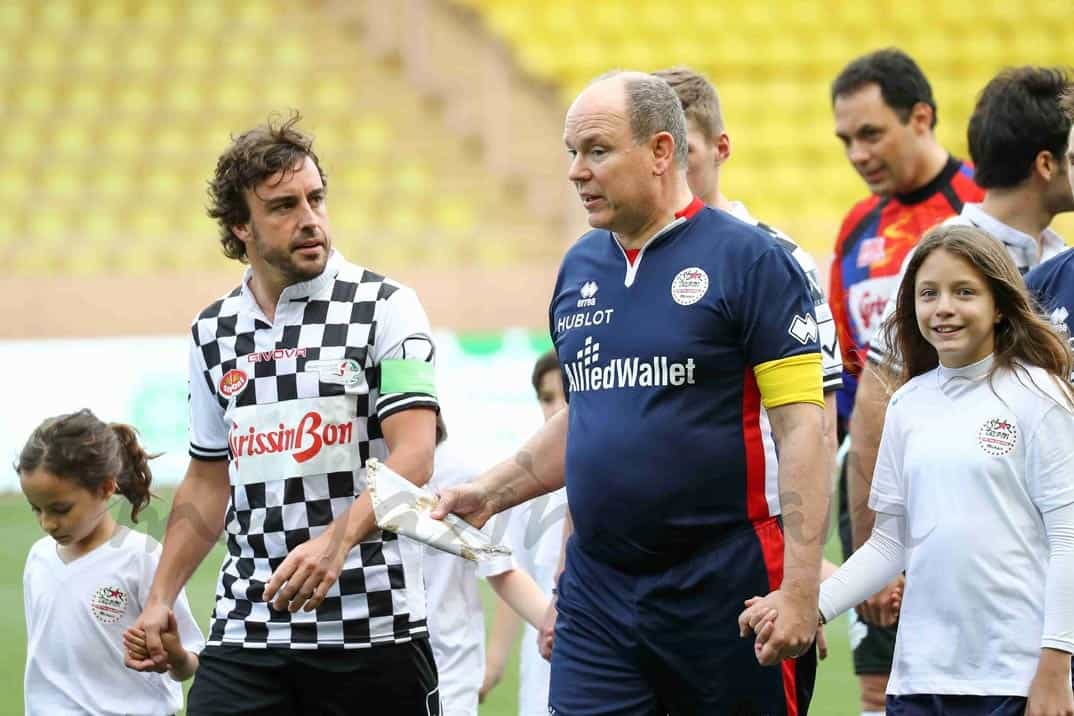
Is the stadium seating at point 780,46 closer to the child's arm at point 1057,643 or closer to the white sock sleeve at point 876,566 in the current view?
the white sock sleeve at point 876,566

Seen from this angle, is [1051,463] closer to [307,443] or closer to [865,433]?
[865,433]

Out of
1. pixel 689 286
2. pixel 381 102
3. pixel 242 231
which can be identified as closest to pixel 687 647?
pixel 689 286

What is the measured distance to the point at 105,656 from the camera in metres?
4.75

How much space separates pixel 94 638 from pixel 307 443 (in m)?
1.13

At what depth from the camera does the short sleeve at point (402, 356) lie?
408 centimetres

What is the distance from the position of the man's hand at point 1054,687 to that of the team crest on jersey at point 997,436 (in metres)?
0.43

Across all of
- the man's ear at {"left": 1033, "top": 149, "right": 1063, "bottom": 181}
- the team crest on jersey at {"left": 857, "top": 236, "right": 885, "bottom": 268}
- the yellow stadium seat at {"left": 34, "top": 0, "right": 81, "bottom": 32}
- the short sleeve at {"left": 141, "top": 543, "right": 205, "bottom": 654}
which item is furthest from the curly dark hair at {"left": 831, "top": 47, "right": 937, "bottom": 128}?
the yellow stadium seat at {"left": 34, "top": 0, "right": 81, "bottom": 32}

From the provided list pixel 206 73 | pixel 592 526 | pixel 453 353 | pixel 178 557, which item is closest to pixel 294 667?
pixel 178 557

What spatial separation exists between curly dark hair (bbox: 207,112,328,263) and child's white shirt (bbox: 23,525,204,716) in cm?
112

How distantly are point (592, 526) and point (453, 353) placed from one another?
9132mm

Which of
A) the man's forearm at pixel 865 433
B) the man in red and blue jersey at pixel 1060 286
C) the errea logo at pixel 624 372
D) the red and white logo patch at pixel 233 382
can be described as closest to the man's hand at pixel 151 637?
the red and white logo patch at pixel 233 382

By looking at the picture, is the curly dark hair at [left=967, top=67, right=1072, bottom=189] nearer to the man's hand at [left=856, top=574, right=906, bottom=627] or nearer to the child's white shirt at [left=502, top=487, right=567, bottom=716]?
the man's hand at [left=856, top=574, right=906, bottom=627]

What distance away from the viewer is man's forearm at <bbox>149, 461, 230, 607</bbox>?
440 cm

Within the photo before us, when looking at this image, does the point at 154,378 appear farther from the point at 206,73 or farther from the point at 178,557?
the point at 178,557
